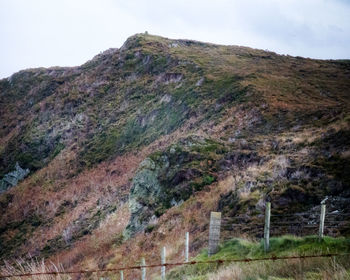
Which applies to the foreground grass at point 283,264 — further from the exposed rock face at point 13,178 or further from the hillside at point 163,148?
the exposed rock face at point 13,178

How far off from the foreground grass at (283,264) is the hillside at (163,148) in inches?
68.5

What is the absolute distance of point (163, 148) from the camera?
27.5 meters

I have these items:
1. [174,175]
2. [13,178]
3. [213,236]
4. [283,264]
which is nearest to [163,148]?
[174,175]

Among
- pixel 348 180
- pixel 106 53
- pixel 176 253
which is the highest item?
pixel 106 53

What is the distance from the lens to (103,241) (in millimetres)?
20734

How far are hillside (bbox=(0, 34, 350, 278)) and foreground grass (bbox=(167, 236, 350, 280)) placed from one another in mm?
1740

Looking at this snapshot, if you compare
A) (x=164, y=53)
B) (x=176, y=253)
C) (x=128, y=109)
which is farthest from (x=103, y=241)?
(x=164, y=53)

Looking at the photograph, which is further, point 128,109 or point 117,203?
point 128,109

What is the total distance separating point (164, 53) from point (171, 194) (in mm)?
32853

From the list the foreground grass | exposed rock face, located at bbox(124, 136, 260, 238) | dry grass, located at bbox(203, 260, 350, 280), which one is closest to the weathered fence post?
the foreground grass

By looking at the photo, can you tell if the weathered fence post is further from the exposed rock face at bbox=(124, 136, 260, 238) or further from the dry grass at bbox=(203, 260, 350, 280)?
the exposed rock face at bbox=(124, 136, 260, 238)

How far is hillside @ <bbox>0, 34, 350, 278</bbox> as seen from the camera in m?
16.1

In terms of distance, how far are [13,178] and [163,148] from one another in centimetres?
2261

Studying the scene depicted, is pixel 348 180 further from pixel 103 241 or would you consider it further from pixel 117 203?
pixel 117 203
